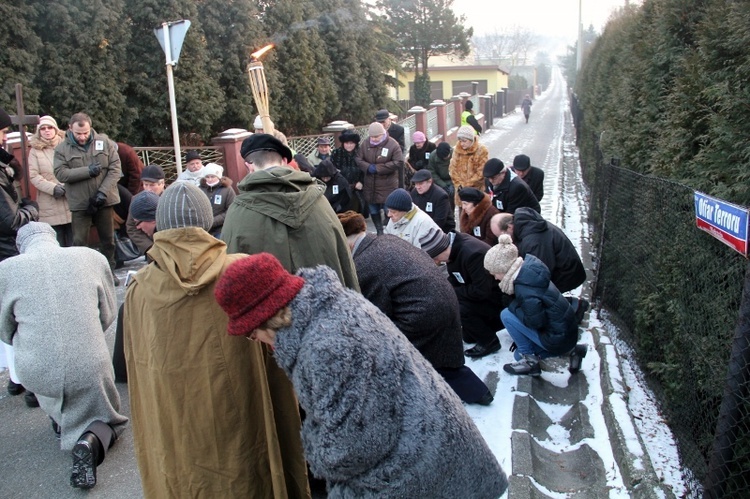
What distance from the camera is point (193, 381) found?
2.38m

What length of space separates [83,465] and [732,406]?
11.2ft

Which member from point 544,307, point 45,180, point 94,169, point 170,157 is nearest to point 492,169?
point 544,307

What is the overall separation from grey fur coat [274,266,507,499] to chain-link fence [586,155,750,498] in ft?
5.12

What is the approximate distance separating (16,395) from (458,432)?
168 inches

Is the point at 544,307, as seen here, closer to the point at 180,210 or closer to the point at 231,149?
the point at 180,210

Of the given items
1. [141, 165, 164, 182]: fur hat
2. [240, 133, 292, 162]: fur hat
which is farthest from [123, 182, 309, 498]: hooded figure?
[141, 165, 164, 182]: fur hat

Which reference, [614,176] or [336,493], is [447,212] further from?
[336,493]

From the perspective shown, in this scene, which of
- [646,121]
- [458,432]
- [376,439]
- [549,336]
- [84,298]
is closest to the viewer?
[376,439]

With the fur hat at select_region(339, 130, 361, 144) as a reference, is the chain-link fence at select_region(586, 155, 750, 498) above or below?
below

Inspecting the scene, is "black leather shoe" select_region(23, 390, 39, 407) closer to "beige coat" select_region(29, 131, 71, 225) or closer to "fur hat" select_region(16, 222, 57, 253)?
"fur hat" select_region(16, 222, 57, 253)

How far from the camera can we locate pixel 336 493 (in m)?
1.87

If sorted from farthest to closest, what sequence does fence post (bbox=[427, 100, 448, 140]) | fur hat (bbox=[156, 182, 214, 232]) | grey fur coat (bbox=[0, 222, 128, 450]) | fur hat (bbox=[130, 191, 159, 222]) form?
fence post (bbox=[427, 100, 448, 140]) < fur hat (bbox=[130, 191, 159, 222]) < grey fur coat (bbox=[0, 222, 128, 450]) < fur hat (bbox=[156, 182, 214, 232])

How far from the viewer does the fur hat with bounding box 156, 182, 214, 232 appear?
101 inches

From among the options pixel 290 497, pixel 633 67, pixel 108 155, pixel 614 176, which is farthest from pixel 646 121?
pixel 108 155
